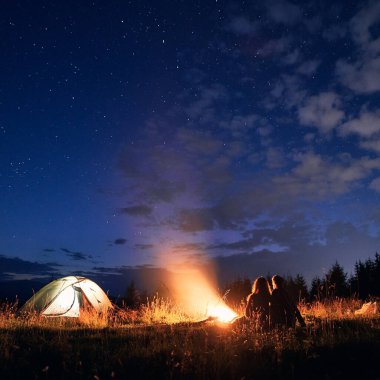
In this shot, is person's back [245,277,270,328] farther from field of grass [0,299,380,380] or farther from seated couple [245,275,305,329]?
field of grass [0,299,380,380]

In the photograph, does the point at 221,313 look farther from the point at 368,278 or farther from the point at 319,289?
the point at 368,278

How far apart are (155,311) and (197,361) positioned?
7413 millimetres

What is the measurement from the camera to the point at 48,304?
1599cm

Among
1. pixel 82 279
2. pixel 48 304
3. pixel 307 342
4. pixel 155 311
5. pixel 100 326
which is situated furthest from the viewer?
pixel 82 279

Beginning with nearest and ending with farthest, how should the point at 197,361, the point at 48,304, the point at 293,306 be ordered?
the point at 197,361 → the point at 293,306 → the point at 48,304

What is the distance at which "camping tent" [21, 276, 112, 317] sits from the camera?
1592cm

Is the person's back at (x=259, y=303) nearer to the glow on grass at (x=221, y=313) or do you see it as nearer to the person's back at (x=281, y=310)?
the person's back at (x=281, y=310)

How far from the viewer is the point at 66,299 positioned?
16234 mm

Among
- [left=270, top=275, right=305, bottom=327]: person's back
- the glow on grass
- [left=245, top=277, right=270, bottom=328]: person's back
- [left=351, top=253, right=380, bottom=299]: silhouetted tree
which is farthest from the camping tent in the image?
[left=351, top=253, right=380, bottom=299]: silhouetted tree

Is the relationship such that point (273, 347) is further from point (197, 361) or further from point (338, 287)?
point (338, 287)

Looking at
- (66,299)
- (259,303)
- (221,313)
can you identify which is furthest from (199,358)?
(66,299)

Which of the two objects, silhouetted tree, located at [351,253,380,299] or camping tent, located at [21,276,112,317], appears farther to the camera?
silhouetted tree, located at [351,253,380,299]

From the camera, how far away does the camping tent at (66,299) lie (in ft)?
52.2

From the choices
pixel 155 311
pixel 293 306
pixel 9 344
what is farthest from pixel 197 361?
pixel 155 311
